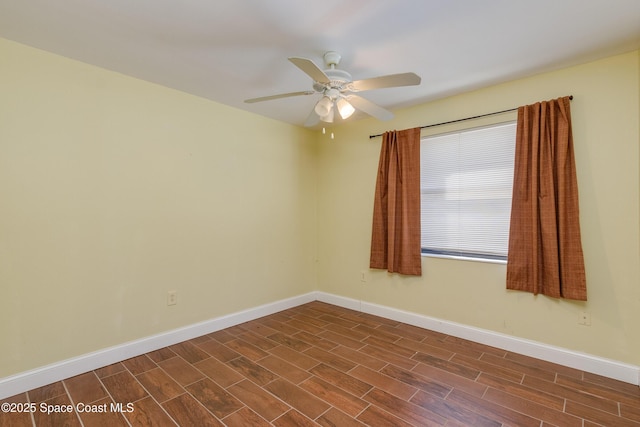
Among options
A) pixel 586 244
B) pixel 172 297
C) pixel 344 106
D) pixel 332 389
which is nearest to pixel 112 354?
pixel 172 297

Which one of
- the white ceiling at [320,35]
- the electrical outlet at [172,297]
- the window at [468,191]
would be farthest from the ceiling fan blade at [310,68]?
the electrical outlet at [172,297]

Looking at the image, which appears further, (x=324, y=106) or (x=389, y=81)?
(x=324, y=106)

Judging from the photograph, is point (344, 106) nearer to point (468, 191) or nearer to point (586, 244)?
point (468, 191)

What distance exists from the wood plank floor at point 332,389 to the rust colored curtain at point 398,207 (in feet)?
2.79

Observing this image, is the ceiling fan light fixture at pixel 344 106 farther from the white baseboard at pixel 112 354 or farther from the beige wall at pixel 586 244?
the white baseboard at pixel 112 354

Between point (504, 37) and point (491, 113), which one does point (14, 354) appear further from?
point (491, 113)

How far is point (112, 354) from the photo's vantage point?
235cm

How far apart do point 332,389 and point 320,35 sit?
2.34m

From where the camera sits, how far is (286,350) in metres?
2.60

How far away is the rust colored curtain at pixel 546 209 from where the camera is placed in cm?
229

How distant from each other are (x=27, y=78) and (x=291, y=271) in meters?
2.95

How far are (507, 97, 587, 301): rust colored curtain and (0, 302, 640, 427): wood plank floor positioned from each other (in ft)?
2.19

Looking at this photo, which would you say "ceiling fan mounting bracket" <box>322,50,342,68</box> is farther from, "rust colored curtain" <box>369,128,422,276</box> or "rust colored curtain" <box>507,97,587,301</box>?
"rust colored curtain" <box>507,97,587,301</box>

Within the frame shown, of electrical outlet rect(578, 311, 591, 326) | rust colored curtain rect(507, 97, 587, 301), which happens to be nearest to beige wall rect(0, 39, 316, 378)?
rust colored curtain rect(507, 97, 587, 301)
